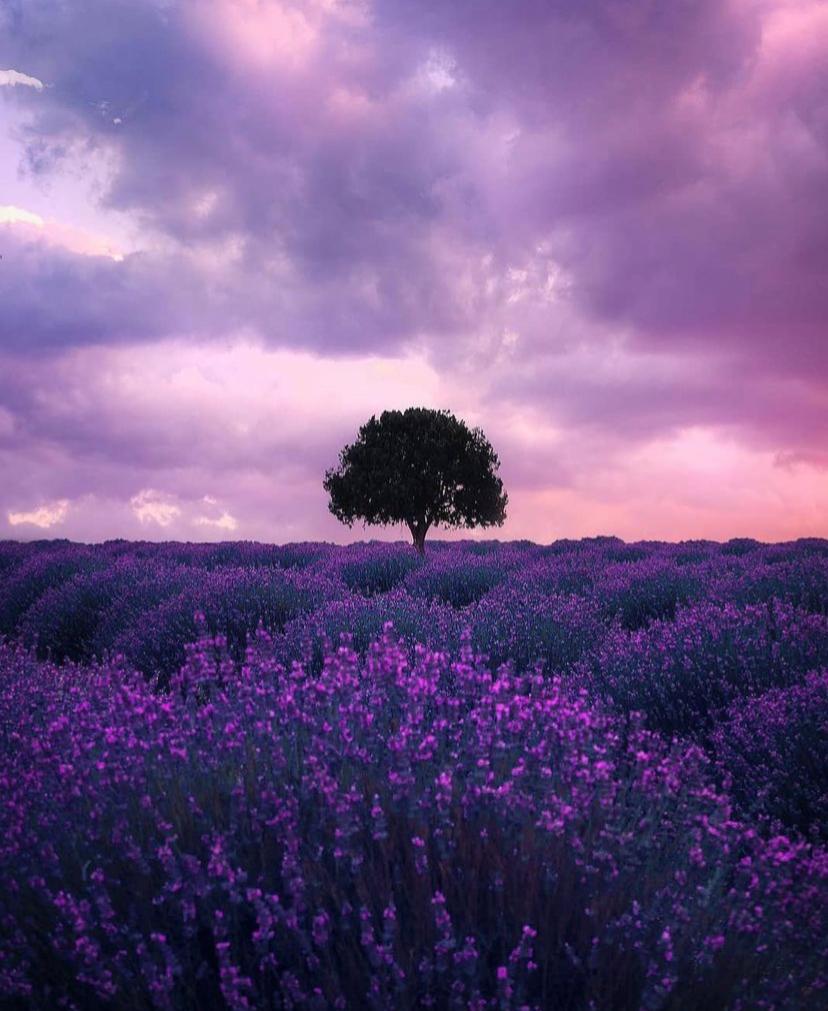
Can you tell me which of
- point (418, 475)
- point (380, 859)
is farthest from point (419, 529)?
point (380, 859)

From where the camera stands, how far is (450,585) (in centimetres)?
850

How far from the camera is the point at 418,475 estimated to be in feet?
69.3

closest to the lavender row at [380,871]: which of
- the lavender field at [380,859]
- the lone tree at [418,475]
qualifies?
the lavender field at [380,859]

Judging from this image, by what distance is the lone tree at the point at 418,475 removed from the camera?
2106cm

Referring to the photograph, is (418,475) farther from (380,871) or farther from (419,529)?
(380,871)

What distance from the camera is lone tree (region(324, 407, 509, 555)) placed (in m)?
21.1

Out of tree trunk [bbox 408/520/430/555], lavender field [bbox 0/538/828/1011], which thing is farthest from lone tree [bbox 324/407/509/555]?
lavender field [bbox 0/538/828/1011]

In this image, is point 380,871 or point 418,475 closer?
point 380,871

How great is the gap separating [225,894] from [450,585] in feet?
21.5

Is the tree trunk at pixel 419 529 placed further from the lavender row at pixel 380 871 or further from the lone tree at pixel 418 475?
the lavender row at pixel 380 871

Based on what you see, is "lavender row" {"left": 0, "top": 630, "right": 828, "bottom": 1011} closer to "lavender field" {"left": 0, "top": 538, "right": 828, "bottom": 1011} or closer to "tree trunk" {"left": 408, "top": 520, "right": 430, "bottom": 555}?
"lavender field" {"left": 0, "top": 538, "right": 828, "bottom": 1011}

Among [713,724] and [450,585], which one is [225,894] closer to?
[713,724]

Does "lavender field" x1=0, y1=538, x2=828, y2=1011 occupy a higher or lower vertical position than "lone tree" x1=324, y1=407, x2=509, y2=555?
lower

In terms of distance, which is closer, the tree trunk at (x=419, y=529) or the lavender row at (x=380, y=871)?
the lavender row at (x=380, y=871)
